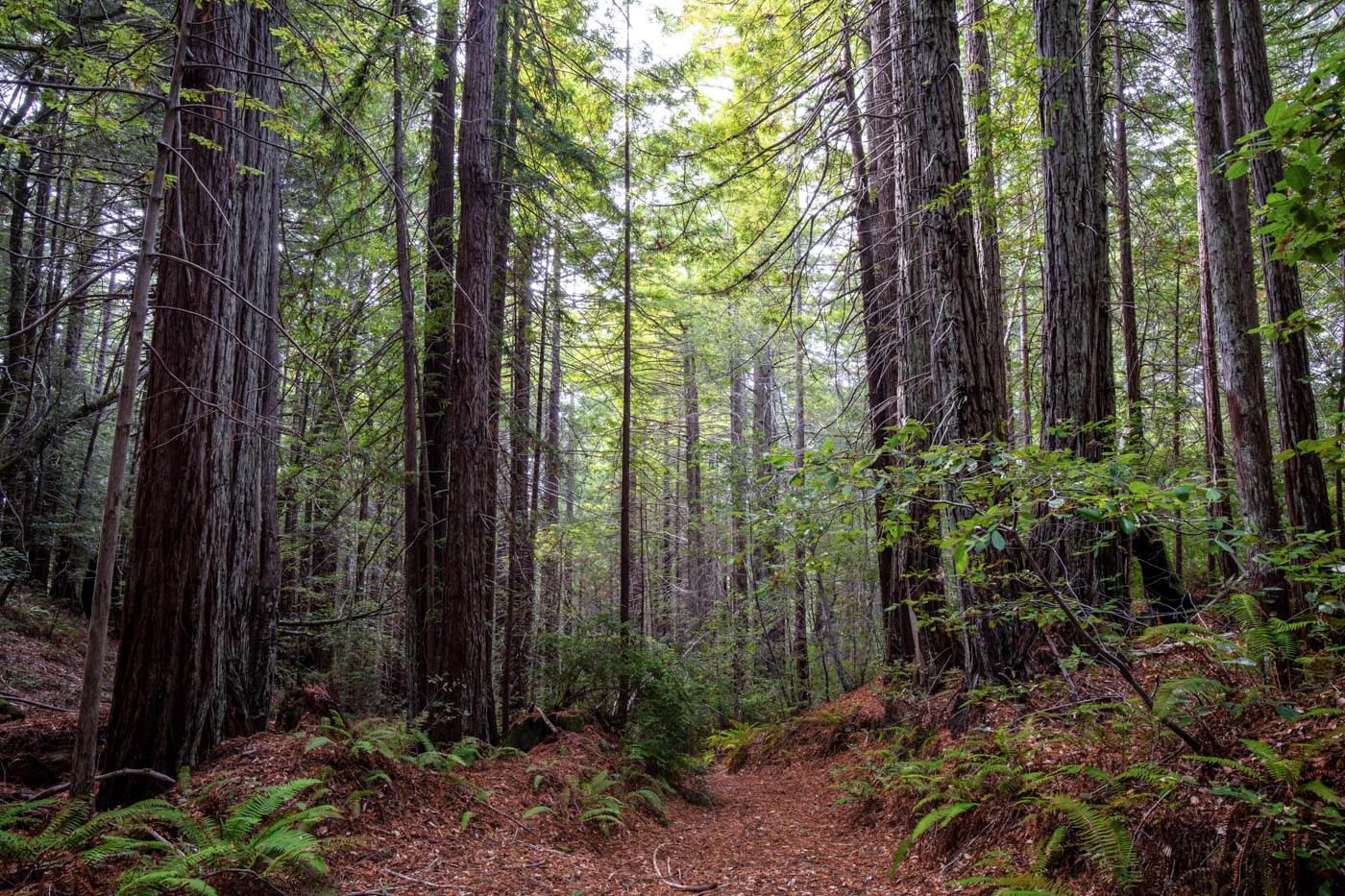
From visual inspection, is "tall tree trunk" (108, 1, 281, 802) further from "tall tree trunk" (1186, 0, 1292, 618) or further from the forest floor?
"tall tree trunk" (1186, 0, 1292, 618)

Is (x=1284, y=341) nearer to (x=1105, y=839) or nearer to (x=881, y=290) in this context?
(x=1105, y=839)

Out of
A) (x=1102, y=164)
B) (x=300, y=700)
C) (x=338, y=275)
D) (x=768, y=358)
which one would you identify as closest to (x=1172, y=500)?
(x=1102, y=164)

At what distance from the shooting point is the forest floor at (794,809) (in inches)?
132

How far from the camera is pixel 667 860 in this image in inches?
232

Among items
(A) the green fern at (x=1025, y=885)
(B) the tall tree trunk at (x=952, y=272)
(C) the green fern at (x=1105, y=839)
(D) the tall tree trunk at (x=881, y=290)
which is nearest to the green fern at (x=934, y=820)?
(A) the green fern at (x=1025, y=885)

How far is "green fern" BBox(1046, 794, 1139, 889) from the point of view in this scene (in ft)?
10.5

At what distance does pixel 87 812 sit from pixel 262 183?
188 inches

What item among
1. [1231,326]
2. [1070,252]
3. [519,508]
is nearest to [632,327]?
[519,508]

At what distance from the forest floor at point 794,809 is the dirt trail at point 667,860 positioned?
Answer: 0.07 feet

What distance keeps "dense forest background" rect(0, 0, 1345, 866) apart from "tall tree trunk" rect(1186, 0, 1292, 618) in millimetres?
34

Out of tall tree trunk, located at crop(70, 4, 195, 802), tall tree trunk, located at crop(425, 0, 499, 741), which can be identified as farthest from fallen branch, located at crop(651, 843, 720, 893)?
tall tree trunk, located at crop(70, 4, 195, 802)

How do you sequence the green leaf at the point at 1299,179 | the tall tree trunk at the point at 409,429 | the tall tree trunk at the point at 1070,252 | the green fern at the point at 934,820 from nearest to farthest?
the green leaf at the point at 1299,179 → the green fern at the point at 934,820 → the tall tree trunk at the point at 1070,252 → the tall tree trunk at the point at 409,429

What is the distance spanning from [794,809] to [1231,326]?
678cm

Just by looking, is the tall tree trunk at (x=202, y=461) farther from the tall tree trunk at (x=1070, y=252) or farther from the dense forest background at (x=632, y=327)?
the tall tree trunk at (x=1070, y=252)
